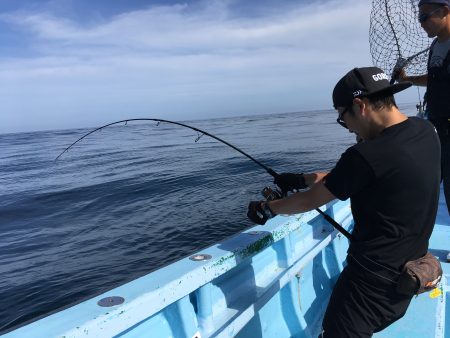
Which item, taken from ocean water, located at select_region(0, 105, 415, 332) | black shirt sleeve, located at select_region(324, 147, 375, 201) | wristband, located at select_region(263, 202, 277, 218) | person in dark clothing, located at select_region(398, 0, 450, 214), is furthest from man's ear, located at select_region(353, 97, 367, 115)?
ocean water, located at select_region(0, 105, 415, 332)

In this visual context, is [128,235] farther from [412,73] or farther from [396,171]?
[396,171]

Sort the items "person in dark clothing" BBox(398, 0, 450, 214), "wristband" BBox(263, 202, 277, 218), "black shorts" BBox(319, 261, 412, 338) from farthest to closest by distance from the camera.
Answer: "person in dark clothing" BBox(398, 0, 450, 214), "wristband" BBox(263, 202, 277, 218), "black shorts" BBox(319, 261, 412, 338)

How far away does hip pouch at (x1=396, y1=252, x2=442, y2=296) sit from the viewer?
1653 millimetres

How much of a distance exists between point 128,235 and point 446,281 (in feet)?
Answer: 17.7

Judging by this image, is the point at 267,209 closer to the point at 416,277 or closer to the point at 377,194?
the point at 377,194

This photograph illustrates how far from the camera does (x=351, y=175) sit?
158 cm

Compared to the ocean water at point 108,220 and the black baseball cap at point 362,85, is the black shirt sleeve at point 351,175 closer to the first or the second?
the black baseball cap at point 362,85

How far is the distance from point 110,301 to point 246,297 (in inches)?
38.5

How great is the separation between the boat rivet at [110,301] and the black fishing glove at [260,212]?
2.59ft

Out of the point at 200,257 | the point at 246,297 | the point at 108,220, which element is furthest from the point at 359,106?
the point at 108,220

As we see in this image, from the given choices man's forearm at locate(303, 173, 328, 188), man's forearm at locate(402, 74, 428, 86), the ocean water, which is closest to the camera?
man's forearm at locate(303, 173, 328, 188)

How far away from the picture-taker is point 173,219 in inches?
301

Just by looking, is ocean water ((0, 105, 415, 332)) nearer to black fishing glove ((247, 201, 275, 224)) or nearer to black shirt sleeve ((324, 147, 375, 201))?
black fishing glove ((247, 201, 275, 224))

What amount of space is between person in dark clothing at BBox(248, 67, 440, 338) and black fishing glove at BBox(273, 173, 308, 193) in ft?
1.39
